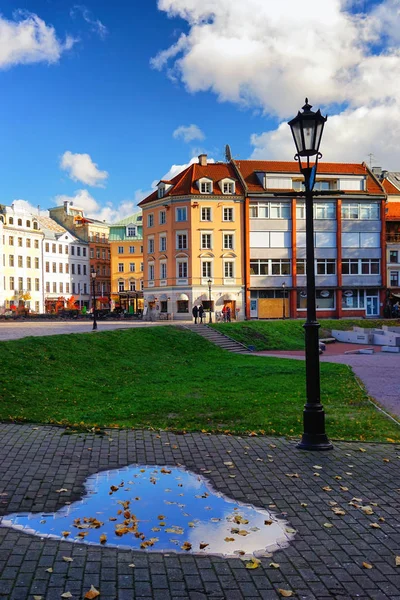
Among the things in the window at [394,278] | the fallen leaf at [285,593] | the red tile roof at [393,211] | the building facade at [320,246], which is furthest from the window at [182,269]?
the fallen leaf at [285,593]

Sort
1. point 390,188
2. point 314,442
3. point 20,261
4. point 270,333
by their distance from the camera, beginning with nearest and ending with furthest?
point 314,442 → point 270,333 → point 390,188 → point 20,261

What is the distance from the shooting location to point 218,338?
1389 inches

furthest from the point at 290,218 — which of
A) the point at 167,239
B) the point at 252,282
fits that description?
the point at 167,239

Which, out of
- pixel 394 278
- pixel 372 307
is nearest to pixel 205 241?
pixel 372 307

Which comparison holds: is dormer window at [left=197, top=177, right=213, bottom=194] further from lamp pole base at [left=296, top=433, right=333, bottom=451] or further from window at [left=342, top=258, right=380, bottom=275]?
lamp pole base at [left=296, top=433, right=333, bottom=451]

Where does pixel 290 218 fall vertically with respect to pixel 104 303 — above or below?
above

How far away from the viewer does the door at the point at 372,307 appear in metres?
59.9

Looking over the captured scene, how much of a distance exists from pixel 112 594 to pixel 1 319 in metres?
57.5

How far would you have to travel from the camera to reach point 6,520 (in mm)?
5977

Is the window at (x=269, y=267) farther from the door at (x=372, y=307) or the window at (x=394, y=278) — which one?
the window at (x=394, y=278)

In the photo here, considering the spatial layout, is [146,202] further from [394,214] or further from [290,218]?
[394,214]

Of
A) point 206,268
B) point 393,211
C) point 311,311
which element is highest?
point 393,211

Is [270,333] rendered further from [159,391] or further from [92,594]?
[92,594]

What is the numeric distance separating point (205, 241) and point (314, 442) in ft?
161
